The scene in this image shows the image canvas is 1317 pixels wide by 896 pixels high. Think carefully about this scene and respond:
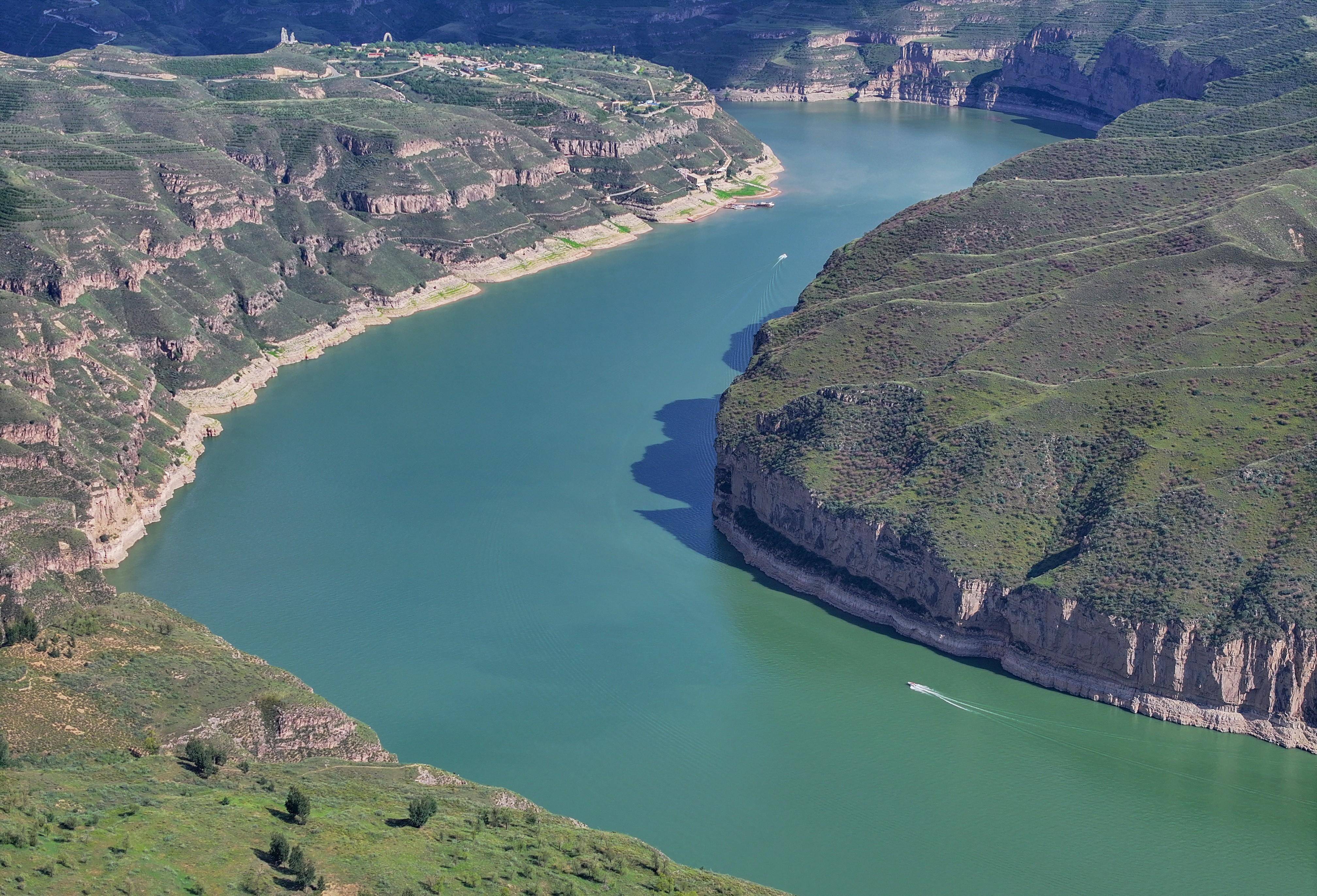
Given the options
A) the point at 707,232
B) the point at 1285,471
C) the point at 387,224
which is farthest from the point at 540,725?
the point at 707,232

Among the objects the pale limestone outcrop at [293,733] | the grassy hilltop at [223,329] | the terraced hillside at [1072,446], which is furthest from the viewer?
the terraced hillside at [1072,446]

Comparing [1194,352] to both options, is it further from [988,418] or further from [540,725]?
[540,725]

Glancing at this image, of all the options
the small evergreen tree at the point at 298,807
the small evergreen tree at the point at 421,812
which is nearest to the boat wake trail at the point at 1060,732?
the small evergreen tree at the point at 421,812

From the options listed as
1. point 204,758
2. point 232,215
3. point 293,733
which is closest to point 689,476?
point 293,733

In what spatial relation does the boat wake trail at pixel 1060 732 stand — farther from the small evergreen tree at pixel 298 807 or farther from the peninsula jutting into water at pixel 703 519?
the small evergreen tree at pixel 298 807

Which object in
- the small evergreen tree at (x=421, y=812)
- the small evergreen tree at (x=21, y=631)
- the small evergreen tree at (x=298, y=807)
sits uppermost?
the small evergreen tree at (x=21, y=631)

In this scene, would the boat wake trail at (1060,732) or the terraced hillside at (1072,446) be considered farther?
the terraced hillside at (1072,446)

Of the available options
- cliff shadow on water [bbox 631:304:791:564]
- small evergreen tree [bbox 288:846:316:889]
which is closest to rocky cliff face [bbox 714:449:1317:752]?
cliff shadow on water [bbox 631:304:791:564]
